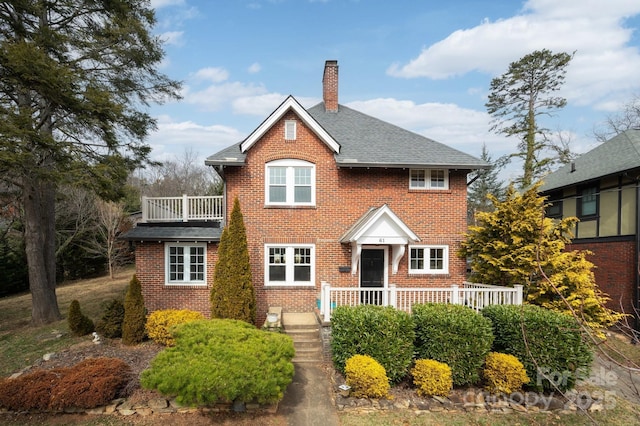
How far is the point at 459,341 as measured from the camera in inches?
301

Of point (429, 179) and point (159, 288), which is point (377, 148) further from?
point (159, 288)

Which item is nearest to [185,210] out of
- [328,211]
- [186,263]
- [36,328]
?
[186,263]

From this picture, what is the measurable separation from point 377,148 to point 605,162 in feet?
34.1

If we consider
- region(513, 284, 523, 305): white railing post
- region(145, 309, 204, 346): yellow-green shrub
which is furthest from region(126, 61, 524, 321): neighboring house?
region(513, 284, 523, 305): white railing post

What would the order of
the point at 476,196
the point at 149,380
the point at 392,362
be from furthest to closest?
1. the point at 476,196
2. the point at 392,362
3. the point at 149,380

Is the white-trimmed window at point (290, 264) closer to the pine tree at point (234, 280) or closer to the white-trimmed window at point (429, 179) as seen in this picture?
the pine tree at point (234, 280)

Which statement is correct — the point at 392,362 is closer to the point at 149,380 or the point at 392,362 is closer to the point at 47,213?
the point at 149,380

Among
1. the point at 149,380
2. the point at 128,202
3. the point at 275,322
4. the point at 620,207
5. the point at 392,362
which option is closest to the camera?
the point at 149,380

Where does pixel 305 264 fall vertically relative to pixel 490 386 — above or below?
above

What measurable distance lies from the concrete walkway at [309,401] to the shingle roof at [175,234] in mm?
5644

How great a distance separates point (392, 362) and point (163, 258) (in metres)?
8.55

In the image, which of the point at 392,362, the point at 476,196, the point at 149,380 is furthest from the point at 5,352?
the point at 476,196

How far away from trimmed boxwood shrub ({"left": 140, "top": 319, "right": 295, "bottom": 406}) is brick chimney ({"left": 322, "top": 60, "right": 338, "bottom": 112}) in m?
11.1

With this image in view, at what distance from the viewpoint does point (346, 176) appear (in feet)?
39.7
